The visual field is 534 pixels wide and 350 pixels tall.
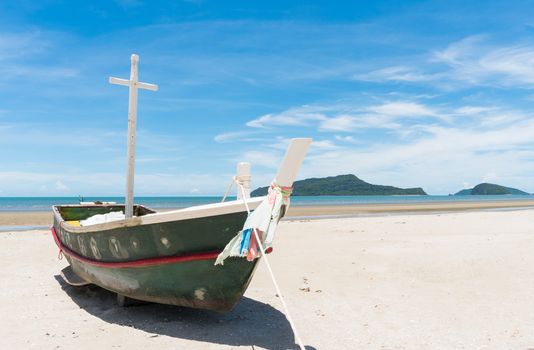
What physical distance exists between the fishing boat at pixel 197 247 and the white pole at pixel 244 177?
14 millimetres

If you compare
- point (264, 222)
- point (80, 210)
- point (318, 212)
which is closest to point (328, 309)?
point (264, 222)

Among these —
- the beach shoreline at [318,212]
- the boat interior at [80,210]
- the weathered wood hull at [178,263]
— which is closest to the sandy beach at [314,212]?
the beach shoreline at [318,212]

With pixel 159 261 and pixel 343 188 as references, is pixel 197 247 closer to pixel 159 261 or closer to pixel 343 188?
pixel 159 261

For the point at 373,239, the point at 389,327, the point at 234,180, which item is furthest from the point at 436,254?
the point at 234,180

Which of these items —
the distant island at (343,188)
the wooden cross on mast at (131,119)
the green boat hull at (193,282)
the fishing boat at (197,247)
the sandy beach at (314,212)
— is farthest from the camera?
the distant island at (343,188)

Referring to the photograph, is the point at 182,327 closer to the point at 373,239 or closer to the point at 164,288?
the point at 164,288

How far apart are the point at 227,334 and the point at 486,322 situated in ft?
11.3

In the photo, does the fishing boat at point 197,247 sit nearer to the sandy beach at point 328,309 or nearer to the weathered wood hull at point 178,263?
the weathered wood hull at point 178,263

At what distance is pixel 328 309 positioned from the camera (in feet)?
22.7

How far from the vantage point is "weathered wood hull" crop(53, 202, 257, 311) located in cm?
529

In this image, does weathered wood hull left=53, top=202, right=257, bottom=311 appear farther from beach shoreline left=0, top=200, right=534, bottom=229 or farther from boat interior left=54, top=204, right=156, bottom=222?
beach shoreline left=0, top=200, right=534, bottom=229

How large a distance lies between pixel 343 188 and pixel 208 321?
156744 mm

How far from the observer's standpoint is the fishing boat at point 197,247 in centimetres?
507

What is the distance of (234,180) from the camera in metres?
6.29
